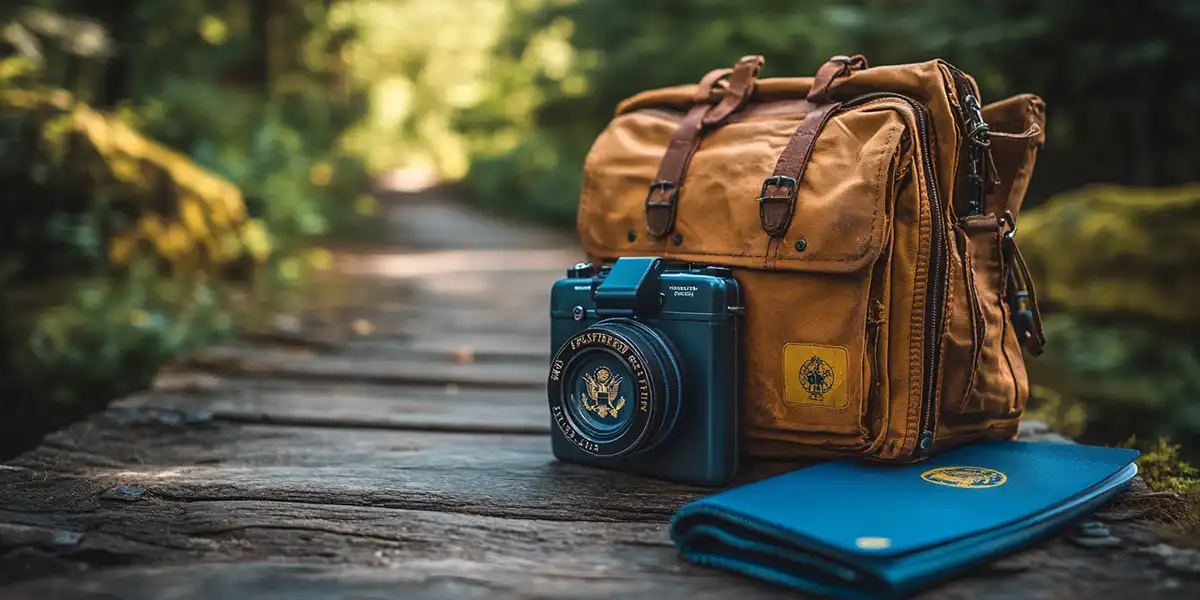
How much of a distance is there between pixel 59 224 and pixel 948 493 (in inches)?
199

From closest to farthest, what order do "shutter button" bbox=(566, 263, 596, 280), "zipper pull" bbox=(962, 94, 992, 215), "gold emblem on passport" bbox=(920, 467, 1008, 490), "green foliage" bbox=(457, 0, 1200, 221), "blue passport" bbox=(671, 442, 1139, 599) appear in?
"blue passport" bbox=(671, 442, 1139, 599)
"gold emblem on passport" bbox=(920, 467, 1008, 490)
"zipper pull" bbox=(962, 94, 992, 215)
"shutter button" bbox=(566, 263, 596, 280)
"green foliage" bbox=(457, 0, 1200, 221)

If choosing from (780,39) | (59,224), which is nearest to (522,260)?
(780,39)

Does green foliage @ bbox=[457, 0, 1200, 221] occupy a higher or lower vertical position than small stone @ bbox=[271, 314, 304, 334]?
higher

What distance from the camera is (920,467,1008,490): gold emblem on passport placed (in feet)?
6.07

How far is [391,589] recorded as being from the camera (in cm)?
149

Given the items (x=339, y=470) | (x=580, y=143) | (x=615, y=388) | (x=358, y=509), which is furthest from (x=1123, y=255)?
(x=580, y=143)

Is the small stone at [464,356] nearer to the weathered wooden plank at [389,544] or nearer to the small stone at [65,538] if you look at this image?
the weathered wooden plank at [389,544]

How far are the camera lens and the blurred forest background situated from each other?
5.32 feet

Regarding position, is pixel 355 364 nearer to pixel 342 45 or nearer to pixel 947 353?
pixel 947 353

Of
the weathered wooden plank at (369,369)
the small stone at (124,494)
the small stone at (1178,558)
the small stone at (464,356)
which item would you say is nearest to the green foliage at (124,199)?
the weathered wooden plank at (369,369)

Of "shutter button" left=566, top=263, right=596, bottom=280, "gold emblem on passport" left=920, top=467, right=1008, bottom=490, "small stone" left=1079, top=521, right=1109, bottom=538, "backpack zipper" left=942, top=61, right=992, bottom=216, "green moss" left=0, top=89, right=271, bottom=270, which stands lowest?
"small stone" left=1079, top=521, right=1109, bottom=538

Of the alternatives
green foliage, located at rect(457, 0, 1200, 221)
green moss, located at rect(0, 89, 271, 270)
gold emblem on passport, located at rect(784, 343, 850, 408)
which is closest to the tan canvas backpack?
gold emblem on passport, located at rect(784, 343, 850, 408)

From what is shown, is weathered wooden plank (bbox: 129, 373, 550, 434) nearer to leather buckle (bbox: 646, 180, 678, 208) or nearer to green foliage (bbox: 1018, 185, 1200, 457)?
leather buckle (bbox: 646, 180, 678, 208)

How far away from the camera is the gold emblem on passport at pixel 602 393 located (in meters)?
2.07
